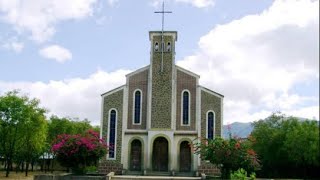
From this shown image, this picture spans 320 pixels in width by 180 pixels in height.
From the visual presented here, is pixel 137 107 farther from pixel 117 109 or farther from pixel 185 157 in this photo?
pixel 185 157

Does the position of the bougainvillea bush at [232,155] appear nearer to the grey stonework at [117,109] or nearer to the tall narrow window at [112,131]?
the grey stonework at [117,109]

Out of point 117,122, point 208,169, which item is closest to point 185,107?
point 208,169

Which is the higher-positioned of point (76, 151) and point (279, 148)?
point (279, 148)

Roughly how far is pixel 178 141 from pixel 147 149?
2900 millimetres

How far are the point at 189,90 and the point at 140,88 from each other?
4573mm

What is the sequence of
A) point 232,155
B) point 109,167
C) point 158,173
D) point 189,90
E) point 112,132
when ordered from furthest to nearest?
1. point 189,90
2. point 112,132
3. point 109,167
4. point 158,173
5. point 232,155

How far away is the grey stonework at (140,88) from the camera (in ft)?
129

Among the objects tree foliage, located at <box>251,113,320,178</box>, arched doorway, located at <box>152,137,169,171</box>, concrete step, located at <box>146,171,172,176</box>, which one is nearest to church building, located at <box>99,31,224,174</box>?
arched doorway, located at <box>152,137,169,171</box>

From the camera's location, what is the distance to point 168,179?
29.6 meters

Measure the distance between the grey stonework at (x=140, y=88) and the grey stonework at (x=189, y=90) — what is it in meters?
2.99

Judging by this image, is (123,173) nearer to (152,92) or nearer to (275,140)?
(152,92)

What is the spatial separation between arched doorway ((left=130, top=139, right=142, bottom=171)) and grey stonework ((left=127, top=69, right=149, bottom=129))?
61.5 inches

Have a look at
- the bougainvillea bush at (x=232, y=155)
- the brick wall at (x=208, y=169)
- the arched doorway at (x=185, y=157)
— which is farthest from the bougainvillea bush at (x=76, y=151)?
the brick wall at (x=208, y=169)

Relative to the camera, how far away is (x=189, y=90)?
130 ft
